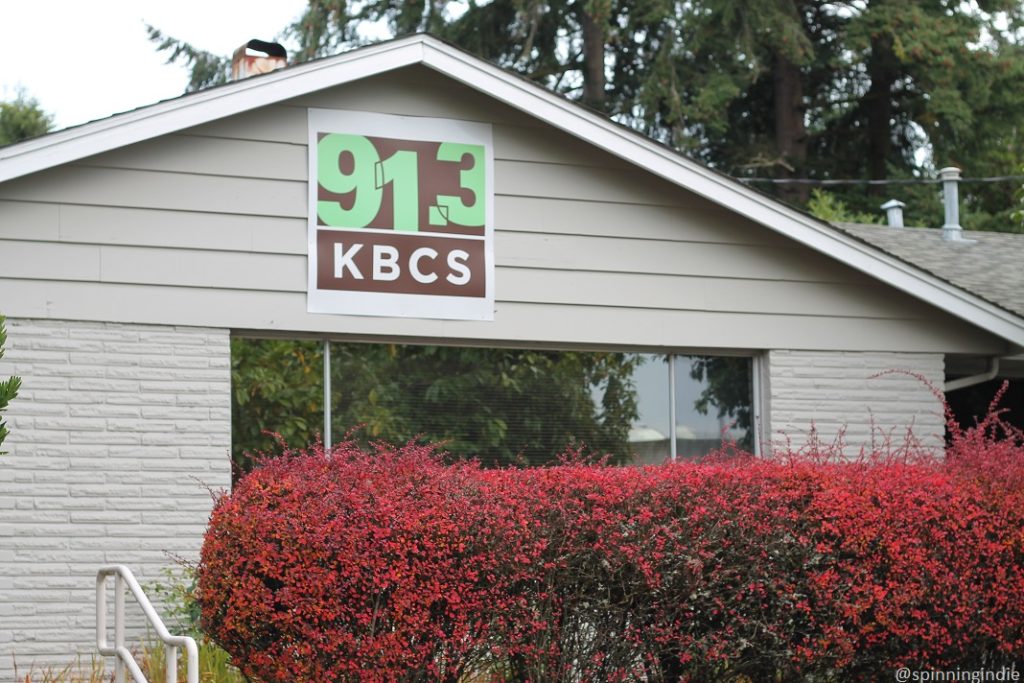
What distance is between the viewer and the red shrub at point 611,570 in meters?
6.75

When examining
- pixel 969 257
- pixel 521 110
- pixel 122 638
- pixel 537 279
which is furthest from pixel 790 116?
pixel 122 638

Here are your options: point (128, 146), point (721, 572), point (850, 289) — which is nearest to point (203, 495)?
point (128, 146)

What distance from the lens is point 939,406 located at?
456 inches

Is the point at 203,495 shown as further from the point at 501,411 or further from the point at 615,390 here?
the point at 615,390

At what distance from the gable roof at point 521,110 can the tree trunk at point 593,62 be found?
47.5 feet

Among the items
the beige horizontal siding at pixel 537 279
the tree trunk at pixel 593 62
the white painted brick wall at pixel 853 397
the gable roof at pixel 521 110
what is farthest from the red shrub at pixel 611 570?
the tree trunk at pixel 593 62

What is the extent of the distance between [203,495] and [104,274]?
1.63 meters

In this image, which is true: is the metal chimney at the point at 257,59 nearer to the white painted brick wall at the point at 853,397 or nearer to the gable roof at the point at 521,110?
the gable roof at the point at 521,110

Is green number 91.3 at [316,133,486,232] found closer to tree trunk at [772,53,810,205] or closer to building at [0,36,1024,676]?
building at [0,36,1024,676]

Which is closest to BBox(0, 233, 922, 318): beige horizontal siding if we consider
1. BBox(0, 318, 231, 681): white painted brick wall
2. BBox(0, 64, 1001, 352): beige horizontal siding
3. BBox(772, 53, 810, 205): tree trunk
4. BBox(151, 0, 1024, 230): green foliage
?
BBox(0, 64, 1001, 352): beige horizontal siding

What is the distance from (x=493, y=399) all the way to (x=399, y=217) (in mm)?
1476

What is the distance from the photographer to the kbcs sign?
9984 mm

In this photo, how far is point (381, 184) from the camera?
33.3 ft

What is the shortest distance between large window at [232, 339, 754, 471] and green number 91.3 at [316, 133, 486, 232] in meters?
0.92
